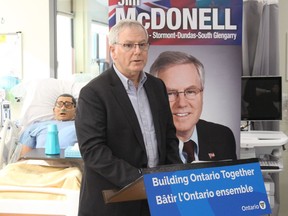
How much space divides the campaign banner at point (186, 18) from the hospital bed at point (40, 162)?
1034 mm

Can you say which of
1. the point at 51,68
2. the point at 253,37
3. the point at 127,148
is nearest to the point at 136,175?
the point at 127,148

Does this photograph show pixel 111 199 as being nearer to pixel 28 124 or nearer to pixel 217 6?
pixel 217 6

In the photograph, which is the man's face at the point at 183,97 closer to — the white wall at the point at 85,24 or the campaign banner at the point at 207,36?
the campaign banner at the point at 207,36

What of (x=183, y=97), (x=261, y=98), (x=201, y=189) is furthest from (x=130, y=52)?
(x=261, y=98)

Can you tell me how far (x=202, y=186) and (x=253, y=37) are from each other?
3003 millimetres

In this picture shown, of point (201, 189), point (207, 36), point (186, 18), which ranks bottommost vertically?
point (201, 189)

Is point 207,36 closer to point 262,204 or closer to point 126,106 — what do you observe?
point 126,106

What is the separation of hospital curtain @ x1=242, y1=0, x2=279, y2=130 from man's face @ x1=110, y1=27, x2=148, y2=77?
2419 millimetres

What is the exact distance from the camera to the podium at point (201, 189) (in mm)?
1099

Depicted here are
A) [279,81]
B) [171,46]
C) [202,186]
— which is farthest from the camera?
[279,81]

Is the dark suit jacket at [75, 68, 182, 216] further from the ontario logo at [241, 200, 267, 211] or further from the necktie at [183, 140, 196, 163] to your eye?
the necktie at [183, 140, 196, 163]

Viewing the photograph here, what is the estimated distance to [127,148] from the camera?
1.65 meters

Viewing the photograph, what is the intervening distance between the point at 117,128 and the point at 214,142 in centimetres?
122

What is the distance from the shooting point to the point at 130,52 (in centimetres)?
166
